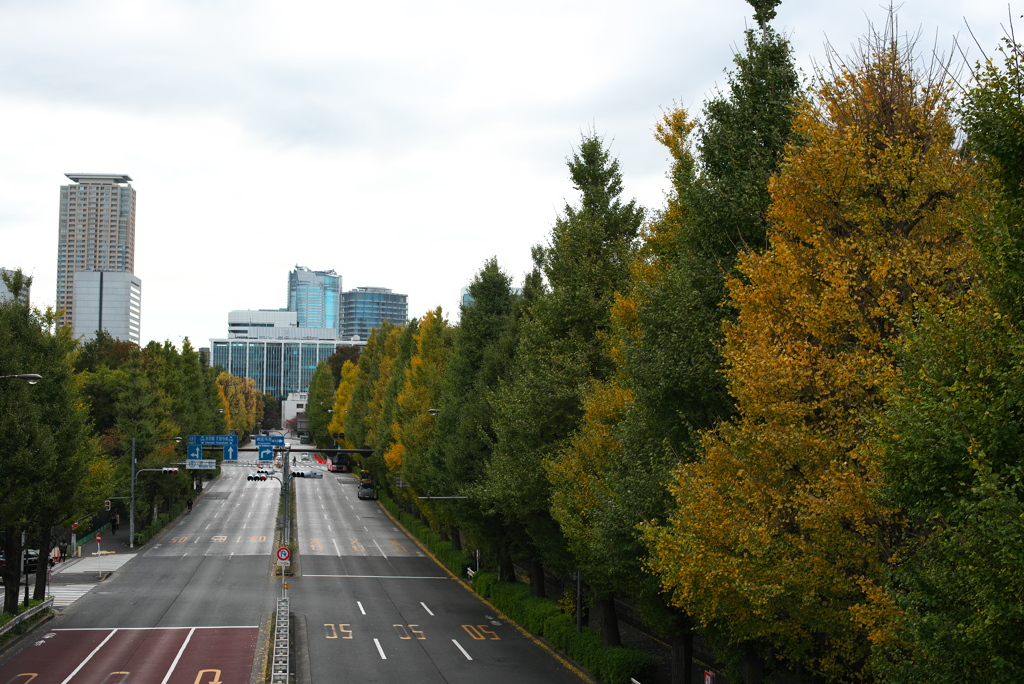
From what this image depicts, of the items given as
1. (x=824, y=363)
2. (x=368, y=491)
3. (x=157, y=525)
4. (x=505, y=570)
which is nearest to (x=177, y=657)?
(x=505, y=570)

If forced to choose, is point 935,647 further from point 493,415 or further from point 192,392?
point 192,392

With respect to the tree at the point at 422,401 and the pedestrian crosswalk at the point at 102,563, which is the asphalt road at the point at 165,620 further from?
the tree at the point at 422,401

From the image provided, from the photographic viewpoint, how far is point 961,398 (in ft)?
28.5

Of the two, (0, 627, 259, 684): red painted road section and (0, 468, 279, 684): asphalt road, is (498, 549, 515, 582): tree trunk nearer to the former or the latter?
(0, 468, 279, 684): asphalt road

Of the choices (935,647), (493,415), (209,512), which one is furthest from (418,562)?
(935,647)

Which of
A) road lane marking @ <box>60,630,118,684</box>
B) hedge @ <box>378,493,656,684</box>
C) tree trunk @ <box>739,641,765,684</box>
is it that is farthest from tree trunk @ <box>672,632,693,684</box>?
road lane marking @ <box>60,630,118,684</box>

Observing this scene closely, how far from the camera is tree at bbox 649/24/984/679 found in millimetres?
13734

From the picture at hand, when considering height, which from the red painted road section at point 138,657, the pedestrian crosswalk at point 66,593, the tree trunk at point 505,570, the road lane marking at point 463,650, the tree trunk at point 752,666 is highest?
the tree trunk at point 752,666

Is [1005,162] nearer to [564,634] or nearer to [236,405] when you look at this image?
[564,634]

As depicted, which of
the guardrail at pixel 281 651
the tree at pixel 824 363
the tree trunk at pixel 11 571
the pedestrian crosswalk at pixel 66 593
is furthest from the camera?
the pedestrian crosswalk at pixel 66 593

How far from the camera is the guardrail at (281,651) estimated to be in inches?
951

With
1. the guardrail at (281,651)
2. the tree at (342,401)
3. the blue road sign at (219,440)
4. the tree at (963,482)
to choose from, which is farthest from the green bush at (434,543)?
the tree at (963,482)

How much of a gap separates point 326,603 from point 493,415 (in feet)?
39.1

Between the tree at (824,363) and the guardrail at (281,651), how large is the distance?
1316 centimetres
